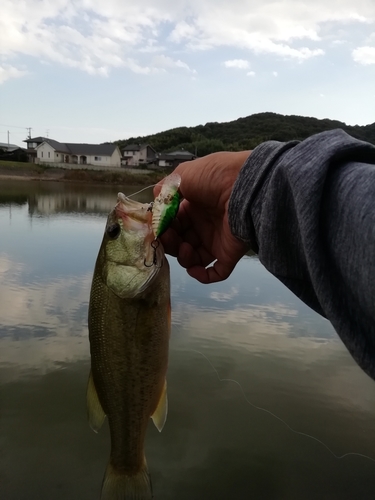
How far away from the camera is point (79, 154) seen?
5912 cm

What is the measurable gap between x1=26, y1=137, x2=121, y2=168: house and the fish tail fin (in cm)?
5760

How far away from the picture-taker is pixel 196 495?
3521 millimetres

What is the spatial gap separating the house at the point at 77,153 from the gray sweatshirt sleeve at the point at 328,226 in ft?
190

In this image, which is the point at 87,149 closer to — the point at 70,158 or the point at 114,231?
the point at 70,158

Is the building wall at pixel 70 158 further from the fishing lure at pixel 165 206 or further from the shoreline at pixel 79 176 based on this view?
the fishing lure at pixel 165 206

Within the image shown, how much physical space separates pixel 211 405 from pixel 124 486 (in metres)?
2.83

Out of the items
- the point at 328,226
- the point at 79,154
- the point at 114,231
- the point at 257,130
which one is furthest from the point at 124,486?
the point at 79,154

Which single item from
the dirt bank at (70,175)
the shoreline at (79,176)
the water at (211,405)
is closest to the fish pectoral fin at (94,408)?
the water at (211,405)

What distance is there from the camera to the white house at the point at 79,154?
57.1 metres

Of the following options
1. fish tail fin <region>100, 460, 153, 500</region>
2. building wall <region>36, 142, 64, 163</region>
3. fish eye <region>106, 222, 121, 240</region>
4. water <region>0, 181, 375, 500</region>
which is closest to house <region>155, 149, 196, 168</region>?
building wall <region>36, 142, 64, 163</region>

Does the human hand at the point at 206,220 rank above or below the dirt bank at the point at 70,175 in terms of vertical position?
below

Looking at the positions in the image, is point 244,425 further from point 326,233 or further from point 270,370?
point 326,233

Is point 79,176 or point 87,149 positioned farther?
point 87,149

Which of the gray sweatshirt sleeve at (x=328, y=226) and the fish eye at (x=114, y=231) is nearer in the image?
the gray sweatshirt sleeve at (x=328, y=226)
